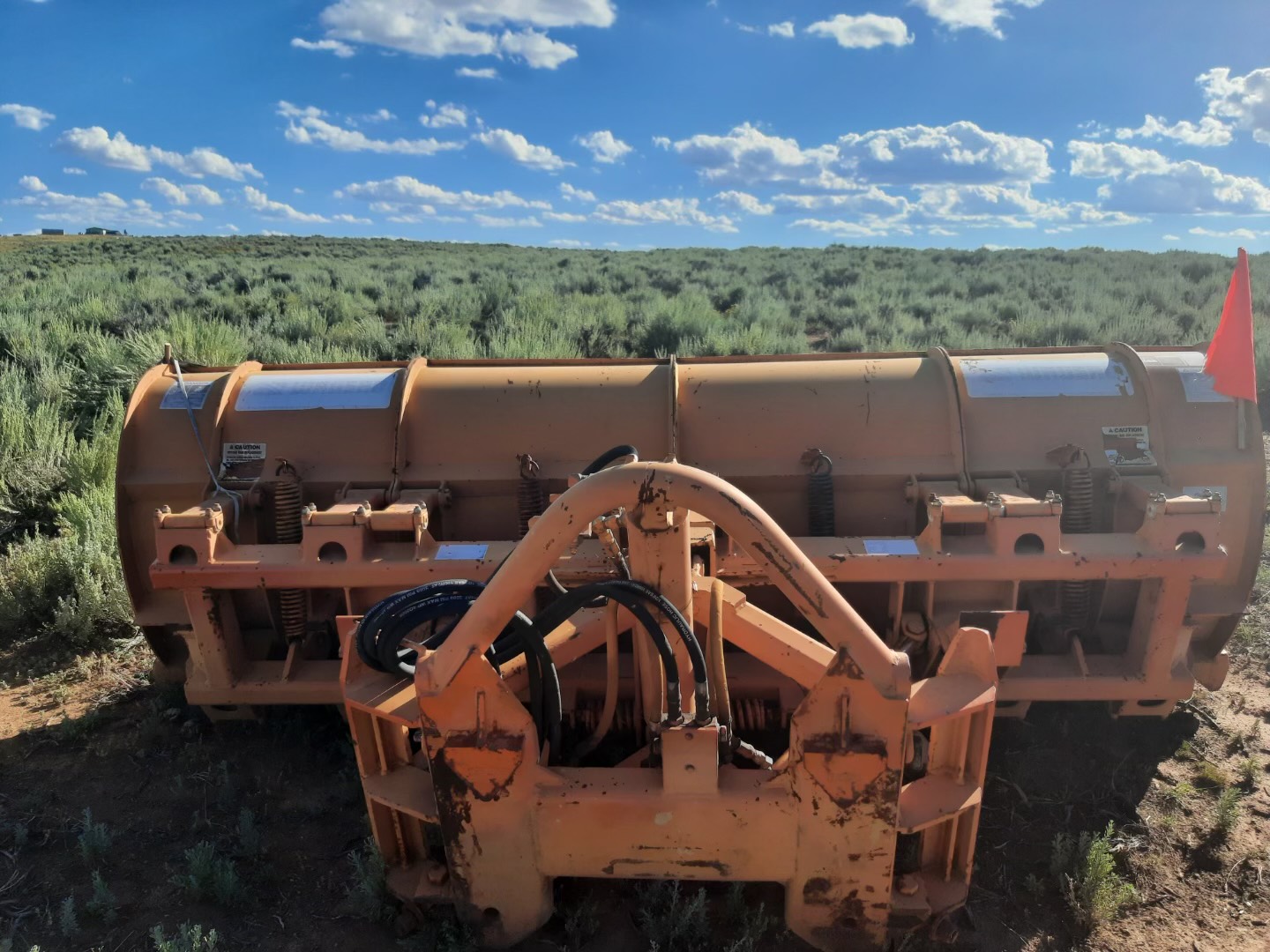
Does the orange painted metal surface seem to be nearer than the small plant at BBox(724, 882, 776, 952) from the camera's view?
Yes

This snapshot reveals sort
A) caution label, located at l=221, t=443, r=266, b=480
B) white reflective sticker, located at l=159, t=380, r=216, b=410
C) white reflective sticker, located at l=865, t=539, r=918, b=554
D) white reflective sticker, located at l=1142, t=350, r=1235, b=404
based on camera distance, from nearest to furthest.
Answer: white reflective sticker, located at l=865, t=539, r=918, b=554 → white reflective sticker, located at l=1142, t=350, r=1235, b=404 → caution label, located at l=221, t=443, r=266, b=480 → white reflective sticker, located at l=159, t=380, r=216, b=410

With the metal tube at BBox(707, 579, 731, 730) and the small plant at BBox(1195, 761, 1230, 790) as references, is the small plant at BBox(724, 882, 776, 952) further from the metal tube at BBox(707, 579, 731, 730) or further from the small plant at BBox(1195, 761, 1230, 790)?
the small plant at BBox(1195, 761, 1230, 790)

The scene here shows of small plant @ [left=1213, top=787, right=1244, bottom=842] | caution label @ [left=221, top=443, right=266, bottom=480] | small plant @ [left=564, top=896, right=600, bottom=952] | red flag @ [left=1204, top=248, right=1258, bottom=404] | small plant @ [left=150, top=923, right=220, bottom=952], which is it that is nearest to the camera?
small plant @ [left=150, top=923, right=220, bottom=952]

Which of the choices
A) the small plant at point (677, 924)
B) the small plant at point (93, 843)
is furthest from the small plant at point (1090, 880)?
the small plant at point (93, 843)

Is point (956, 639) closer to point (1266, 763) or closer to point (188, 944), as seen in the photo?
point (1266, 763)

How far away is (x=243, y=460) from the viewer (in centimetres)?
397

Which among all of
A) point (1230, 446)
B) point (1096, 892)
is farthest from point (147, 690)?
point (1230, 446)

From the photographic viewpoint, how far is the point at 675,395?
3.90 m

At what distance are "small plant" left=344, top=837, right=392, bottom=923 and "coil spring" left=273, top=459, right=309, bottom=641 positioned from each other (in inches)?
41.6

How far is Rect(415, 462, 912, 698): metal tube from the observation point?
7.30ft

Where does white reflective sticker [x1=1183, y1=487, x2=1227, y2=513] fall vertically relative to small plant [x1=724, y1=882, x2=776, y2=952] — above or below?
above

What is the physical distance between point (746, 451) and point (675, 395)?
0.41 metres

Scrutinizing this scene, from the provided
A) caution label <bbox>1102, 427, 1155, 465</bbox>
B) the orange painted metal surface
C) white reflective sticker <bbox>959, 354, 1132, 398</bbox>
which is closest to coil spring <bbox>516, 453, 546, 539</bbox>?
the orange painted metal surface

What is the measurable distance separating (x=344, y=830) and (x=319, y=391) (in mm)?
1956
